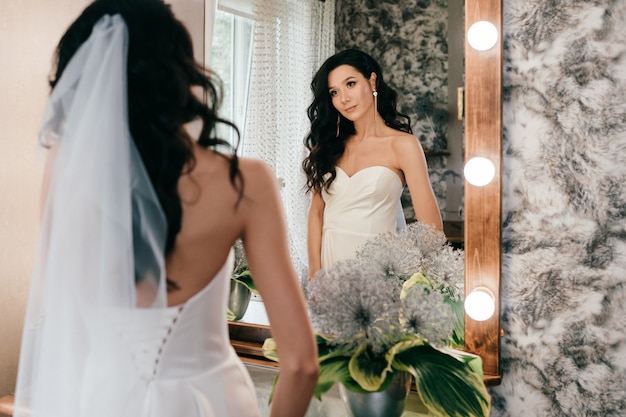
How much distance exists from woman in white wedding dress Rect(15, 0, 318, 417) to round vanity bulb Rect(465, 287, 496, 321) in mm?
567

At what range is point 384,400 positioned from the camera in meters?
1.12

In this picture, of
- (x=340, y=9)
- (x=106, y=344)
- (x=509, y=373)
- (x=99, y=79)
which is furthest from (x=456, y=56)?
(x=106, y=344)

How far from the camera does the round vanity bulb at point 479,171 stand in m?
1.26

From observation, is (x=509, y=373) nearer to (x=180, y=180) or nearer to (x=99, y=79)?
(x=180, y=180)

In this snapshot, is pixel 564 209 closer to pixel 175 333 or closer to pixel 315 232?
pixel 315 232

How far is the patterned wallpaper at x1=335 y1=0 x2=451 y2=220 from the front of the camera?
1302 millimetres

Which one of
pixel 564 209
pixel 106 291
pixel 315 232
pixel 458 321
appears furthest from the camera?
pixel 315 232

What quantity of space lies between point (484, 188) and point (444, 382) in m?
0.44

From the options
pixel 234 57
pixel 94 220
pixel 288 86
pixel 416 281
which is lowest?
pixel 416 281

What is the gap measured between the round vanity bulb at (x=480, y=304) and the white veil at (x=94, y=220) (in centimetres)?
74

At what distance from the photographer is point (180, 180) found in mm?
782

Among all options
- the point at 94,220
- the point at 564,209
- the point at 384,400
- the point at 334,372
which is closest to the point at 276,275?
the point at 94,220

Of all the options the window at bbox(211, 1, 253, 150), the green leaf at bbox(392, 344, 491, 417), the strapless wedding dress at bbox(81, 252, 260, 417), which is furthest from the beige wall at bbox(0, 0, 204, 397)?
the green leaf at bbox(392, 344, 491, 417)

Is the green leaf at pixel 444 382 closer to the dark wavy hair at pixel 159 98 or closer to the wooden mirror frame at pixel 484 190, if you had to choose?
the wooden mirror frame at pixel 484 190
